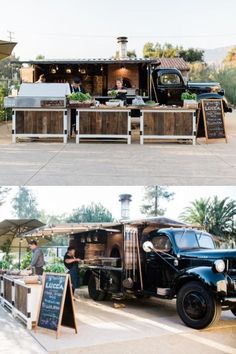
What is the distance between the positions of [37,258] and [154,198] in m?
1.84

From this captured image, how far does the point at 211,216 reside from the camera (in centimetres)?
630

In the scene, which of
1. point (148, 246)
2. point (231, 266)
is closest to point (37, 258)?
point (148, 246)

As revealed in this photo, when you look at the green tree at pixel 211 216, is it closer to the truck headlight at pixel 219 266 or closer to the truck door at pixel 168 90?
the truck headlight at pixel 219 266

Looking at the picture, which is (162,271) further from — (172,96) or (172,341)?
(172,96)

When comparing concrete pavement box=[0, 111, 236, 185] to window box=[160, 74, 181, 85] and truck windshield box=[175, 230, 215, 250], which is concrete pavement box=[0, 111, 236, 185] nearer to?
truck windshield box=[175, 230, 215, 250]

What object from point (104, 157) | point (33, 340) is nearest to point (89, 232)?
point (104, 157)

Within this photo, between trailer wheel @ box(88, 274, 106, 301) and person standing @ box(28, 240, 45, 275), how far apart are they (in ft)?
2.40

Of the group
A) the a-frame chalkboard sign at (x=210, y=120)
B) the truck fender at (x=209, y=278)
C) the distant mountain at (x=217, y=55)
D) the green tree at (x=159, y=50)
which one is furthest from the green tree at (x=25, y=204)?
the distant mountain at (x=217, y=55)

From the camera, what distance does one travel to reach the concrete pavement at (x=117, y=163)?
605 centimetres

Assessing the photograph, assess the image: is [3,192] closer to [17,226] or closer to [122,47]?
[17,226]

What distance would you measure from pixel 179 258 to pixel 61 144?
3933mm

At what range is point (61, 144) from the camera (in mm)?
9102

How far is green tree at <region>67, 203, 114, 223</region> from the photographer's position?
244 inches

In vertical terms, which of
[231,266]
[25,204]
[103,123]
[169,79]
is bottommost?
[231,266]
